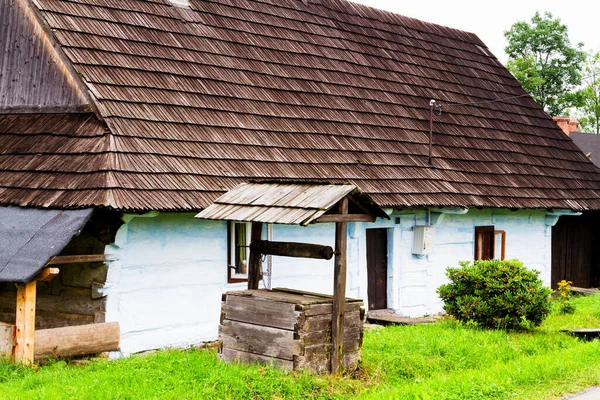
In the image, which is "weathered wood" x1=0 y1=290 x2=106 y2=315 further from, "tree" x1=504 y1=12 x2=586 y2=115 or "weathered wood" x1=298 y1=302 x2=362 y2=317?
"tree" x1=504 y1=12 x2=586 y2=115

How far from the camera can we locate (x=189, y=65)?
1350cm

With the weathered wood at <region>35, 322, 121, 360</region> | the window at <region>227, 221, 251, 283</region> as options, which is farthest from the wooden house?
the weathered wood at <region>35, 322, 121, 360</region>

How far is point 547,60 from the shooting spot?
3797 centimetres

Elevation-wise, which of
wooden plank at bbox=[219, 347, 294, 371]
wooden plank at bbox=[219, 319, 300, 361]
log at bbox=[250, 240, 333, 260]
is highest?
log at bbox=[250, 240, 333, 260]

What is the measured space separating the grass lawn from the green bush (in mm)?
469

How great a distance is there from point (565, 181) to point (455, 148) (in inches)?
136

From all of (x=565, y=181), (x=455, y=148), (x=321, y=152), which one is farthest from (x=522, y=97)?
(x=321, y=152)

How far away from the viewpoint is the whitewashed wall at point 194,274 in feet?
36.0

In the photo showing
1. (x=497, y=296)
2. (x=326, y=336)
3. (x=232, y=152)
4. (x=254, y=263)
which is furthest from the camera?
(x=232, y=152)

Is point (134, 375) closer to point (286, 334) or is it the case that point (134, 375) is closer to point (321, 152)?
point (286, 334)

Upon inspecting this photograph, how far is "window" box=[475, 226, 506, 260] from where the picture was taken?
55.0 feet

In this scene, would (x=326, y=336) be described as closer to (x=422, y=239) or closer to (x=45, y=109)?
(x=45, y=109)

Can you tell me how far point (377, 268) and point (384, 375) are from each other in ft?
18.7

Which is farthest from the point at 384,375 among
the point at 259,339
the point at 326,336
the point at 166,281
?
the point at 166,281
